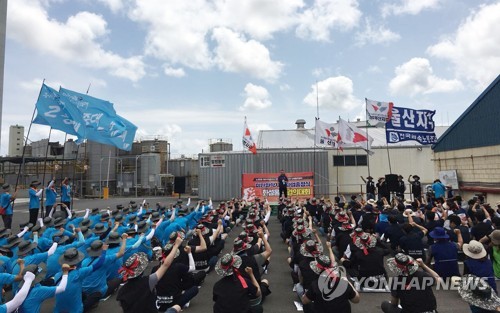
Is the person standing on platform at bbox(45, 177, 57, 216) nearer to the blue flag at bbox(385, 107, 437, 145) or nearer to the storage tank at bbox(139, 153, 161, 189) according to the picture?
the blue flag at bbox(385, 107, 437, 145)

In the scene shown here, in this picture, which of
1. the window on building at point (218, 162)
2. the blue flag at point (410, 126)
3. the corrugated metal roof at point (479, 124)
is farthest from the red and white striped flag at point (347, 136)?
the window on building at point (218, 162)

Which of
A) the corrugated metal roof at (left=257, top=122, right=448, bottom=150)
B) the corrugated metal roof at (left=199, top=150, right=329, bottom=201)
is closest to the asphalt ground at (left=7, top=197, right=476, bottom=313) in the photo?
the corrugated metal roof at (left=199, top=150, right=329, bottom=201)

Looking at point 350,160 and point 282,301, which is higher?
point 350,160

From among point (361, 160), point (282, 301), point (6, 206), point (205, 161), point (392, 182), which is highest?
point (205, 161)

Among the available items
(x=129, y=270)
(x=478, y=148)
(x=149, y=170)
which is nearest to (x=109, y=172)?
(x=149, y=170)

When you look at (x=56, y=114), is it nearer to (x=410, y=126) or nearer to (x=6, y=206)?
(x=6, y=206)

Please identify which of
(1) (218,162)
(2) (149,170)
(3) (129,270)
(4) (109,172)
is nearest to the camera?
(3) (129,270)

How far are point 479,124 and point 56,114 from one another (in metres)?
20.6

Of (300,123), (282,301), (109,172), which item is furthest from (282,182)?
(109,172)

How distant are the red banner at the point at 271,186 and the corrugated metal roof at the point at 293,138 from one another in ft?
30.0

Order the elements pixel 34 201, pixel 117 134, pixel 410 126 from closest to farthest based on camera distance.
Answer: pixel 34 201 < pixel 117 134 < pixel 410 126

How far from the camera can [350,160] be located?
27219 millimetres

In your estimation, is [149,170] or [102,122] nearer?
[102,122]

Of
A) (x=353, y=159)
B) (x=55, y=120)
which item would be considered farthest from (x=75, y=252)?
(x=353, y=159)
